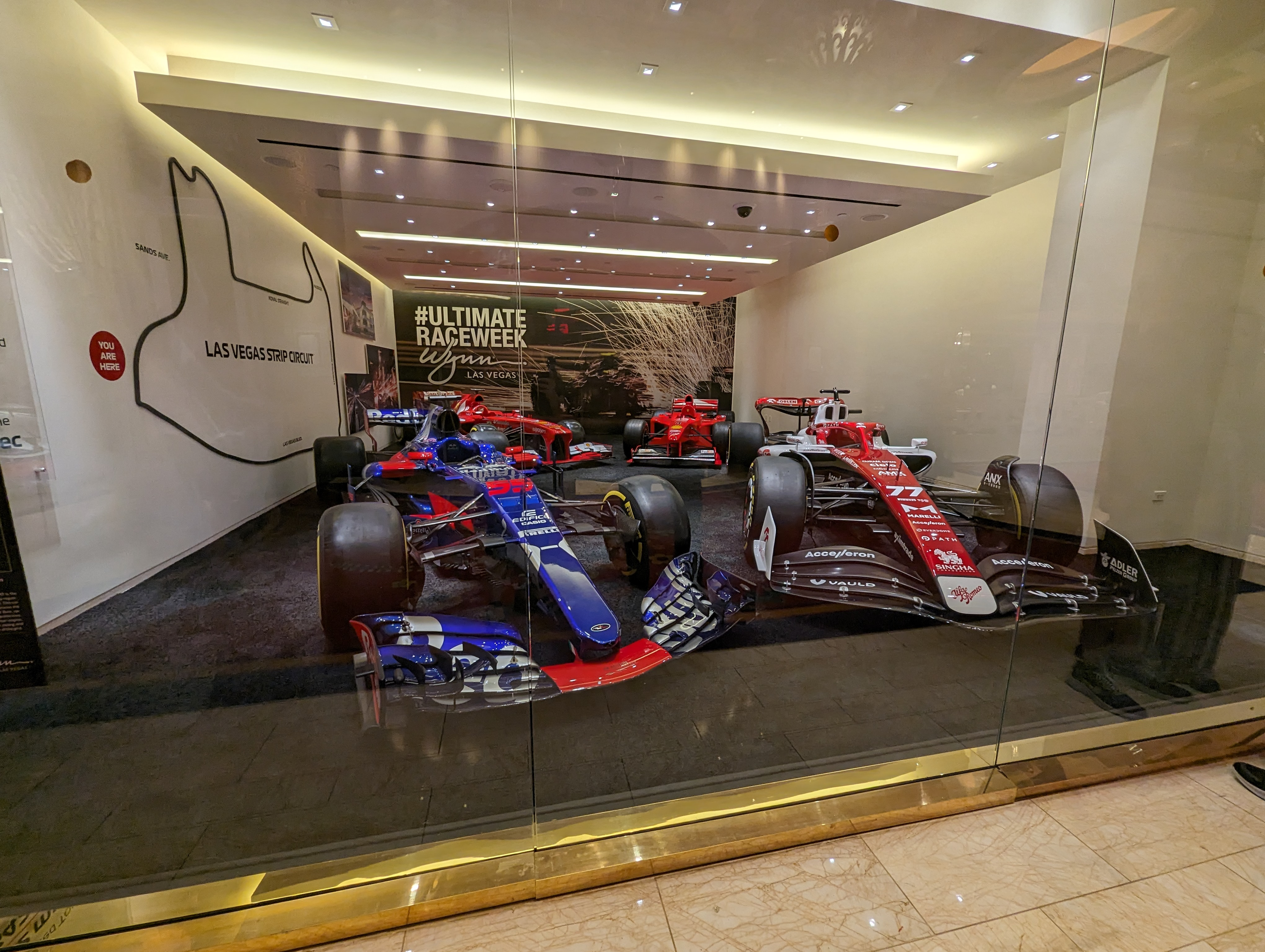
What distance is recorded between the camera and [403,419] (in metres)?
2.50

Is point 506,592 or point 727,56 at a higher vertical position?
point 727,56

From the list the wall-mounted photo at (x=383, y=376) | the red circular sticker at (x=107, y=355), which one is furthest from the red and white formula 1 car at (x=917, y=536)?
the red circular sticker at (x=107, y=355)

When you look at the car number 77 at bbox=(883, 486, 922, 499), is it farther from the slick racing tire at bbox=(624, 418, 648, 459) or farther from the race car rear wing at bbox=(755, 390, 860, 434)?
the slick racing tire at bbox=(624, 418, 648, 459)

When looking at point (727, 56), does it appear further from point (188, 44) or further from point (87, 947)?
point (87, 947)

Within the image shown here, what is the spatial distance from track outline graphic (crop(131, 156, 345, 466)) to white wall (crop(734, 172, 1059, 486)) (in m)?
2.31

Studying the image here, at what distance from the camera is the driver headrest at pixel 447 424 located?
2.46 meters

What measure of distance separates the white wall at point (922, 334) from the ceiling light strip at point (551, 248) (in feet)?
0.91

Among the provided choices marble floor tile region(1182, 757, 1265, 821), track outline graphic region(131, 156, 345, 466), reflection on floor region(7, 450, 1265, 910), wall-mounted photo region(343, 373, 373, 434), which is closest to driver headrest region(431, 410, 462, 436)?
wall-mounted photo region(343, 373, 373, 434)

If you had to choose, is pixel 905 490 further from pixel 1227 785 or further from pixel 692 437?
pixel 692 437

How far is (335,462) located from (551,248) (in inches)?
65.5

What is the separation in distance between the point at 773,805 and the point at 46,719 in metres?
2.31

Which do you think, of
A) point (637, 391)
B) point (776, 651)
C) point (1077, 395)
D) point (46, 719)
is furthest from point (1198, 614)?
point (46, 719)

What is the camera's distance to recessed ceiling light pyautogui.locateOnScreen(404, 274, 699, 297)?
1.85 meters

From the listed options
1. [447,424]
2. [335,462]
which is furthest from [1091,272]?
[335,462]
